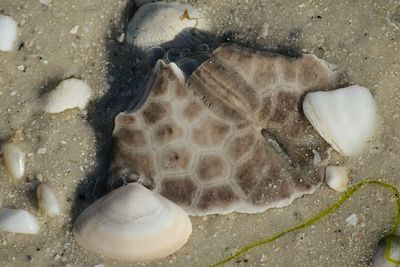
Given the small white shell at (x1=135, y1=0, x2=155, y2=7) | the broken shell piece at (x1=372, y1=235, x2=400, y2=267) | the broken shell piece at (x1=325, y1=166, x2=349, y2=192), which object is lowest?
the broken shell piece at (x1=372, y1=235, x2=400, y2=267)

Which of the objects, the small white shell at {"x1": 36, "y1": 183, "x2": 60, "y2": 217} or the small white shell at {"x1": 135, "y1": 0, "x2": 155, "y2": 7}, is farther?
the small white shell at {"x1": 135, "y1": 0, "x2": 155, "y2": 7}

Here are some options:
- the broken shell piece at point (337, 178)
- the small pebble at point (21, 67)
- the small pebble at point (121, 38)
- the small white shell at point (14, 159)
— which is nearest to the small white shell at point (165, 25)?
the small pebble at point (121, 38)

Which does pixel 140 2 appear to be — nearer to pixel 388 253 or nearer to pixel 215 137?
pixel 215 137

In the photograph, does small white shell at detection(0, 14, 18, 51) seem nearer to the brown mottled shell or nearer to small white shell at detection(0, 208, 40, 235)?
the brown mottled shell

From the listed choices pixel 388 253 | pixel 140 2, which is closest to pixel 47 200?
pixel 140 2

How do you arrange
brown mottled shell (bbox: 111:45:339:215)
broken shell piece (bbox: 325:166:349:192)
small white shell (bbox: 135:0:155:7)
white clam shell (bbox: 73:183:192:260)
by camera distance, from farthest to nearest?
small white shell (bbox: 135:0:155:7) → broken shell piece (bbox: 325:166:349:192) → brown mottled shell (bbox: 111:45:339:215) → white clam shell (bbox: 73:183:192:260)

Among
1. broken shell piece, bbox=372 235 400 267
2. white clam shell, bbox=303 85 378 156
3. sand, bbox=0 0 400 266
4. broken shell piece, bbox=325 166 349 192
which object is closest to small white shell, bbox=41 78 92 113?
sand, bbox=0 0 400 266

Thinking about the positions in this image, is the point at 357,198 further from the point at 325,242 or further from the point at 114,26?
the point at 114,26
